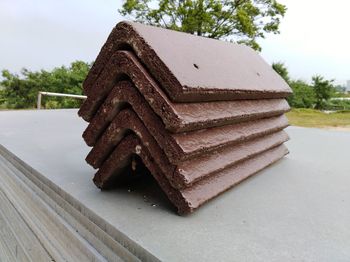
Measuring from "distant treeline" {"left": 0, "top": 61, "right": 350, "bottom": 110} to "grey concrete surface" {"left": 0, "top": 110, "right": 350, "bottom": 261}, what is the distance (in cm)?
1146

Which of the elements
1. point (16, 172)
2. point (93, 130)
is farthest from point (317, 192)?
point (16, 172)

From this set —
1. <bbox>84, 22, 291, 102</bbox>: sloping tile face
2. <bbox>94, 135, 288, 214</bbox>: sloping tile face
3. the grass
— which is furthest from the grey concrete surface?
the grass

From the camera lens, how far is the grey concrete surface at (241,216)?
1.90ft

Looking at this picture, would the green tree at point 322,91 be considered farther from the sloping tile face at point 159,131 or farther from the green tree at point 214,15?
the sloping tile face at point 159,131

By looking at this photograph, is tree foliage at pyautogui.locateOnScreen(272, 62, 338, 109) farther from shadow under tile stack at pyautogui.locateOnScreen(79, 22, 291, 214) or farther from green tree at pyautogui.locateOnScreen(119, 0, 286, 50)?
shadow under tile stack at pyautogui.locateOnScreen(79, 22, 291, 214)

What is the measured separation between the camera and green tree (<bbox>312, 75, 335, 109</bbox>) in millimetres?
13375

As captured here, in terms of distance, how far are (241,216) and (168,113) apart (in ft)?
0.99

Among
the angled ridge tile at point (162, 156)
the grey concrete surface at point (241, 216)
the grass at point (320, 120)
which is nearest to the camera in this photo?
the grey concrete surface at point (241, 216)

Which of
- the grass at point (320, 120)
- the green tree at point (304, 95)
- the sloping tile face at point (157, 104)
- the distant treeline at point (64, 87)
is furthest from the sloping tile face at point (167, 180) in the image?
the green tree at point (304, 95)

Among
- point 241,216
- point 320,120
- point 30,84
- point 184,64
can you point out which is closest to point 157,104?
point 184,64

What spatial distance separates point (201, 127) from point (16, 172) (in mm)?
844

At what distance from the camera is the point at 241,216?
2.42 feet

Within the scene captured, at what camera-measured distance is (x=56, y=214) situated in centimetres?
84

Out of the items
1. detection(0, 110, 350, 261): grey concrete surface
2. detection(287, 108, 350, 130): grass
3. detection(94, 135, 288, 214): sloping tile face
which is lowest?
detection(287, 108, 350, 130): grass
